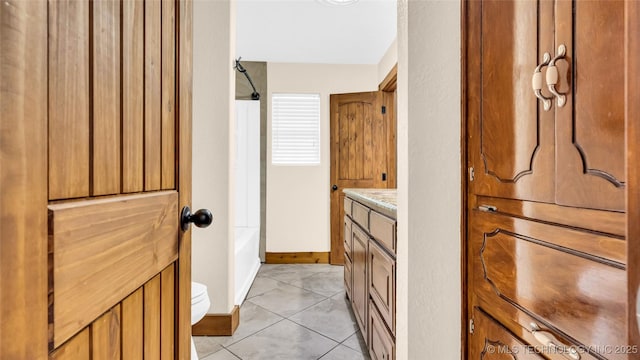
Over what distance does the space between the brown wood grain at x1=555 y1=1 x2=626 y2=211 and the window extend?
3.59 m

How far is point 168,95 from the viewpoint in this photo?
818 millimetres

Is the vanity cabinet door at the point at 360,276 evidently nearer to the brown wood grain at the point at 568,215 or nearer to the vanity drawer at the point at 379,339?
the vanity drawer at the point at 379,339

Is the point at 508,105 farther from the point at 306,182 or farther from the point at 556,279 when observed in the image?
the point at 306,182

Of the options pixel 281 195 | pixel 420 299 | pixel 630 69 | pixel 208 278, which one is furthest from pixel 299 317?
pixel 630 69

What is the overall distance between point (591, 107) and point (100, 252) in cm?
88

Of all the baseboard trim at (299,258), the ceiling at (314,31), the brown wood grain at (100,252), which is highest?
the ceiling at (314,31)

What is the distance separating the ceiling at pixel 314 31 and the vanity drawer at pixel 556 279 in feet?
7.76

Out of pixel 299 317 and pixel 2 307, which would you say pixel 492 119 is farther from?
pixel 299 317

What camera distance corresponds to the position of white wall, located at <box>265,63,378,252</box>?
421 cm

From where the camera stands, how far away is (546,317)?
775 mm

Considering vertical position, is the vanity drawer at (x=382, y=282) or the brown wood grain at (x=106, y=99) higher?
the brown wood grain at (x=106, y=99)

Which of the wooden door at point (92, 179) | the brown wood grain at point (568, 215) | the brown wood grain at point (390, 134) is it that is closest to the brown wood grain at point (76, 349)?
the wooden door at point (92, 179)

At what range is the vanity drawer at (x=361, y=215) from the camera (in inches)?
79.5

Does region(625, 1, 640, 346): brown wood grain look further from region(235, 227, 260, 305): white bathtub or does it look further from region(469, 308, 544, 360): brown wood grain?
region(235, 227, 260, 305): white bathtub
